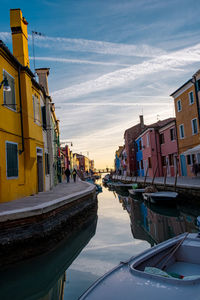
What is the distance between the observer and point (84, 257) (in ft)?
24.4

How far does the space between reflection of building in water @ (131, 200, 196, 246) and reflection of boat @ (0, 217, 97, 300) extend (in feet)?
9.25

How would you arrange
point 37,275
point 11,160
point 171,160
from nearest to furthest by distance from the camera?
point 37,275 < point 11,160 < point 171,160

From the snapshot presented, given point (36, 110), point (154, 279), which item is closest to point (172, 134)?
point (36, 110)

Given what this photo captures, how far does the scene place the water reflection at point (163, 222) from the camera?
9.56 meters

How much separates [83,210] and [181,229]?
440cm

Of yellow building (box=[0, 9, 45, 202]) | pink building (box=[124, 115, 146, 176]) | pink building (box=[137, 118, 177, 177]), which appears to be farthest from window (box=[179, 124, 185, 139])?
pink building (box=[124, 115, 146, 176])

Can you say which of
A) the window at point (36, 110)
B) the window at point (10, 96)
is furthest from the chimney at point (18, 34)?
the window at point (10, 96)

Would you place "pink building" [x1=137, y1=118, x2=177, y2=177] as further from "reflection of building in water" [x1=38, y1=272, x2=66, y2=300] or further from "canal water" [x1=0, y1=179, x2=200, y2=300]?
"reflection of building in water" [x1=38, y1=272, x2=66, y2=300]

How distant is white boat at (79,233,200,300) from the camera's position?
3.05 meters

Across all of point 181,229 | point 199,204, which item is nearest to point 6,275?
point 181,229

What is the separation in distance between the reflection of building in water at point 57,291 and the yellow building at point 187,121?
653 inches

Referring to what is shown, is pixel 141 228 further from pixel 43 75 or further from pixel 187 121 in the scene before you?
pixel 43 75

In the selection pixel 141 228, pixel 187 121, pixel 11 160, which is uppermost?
pixel 187 121

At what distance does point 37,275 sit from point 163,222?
7231 millimetres
